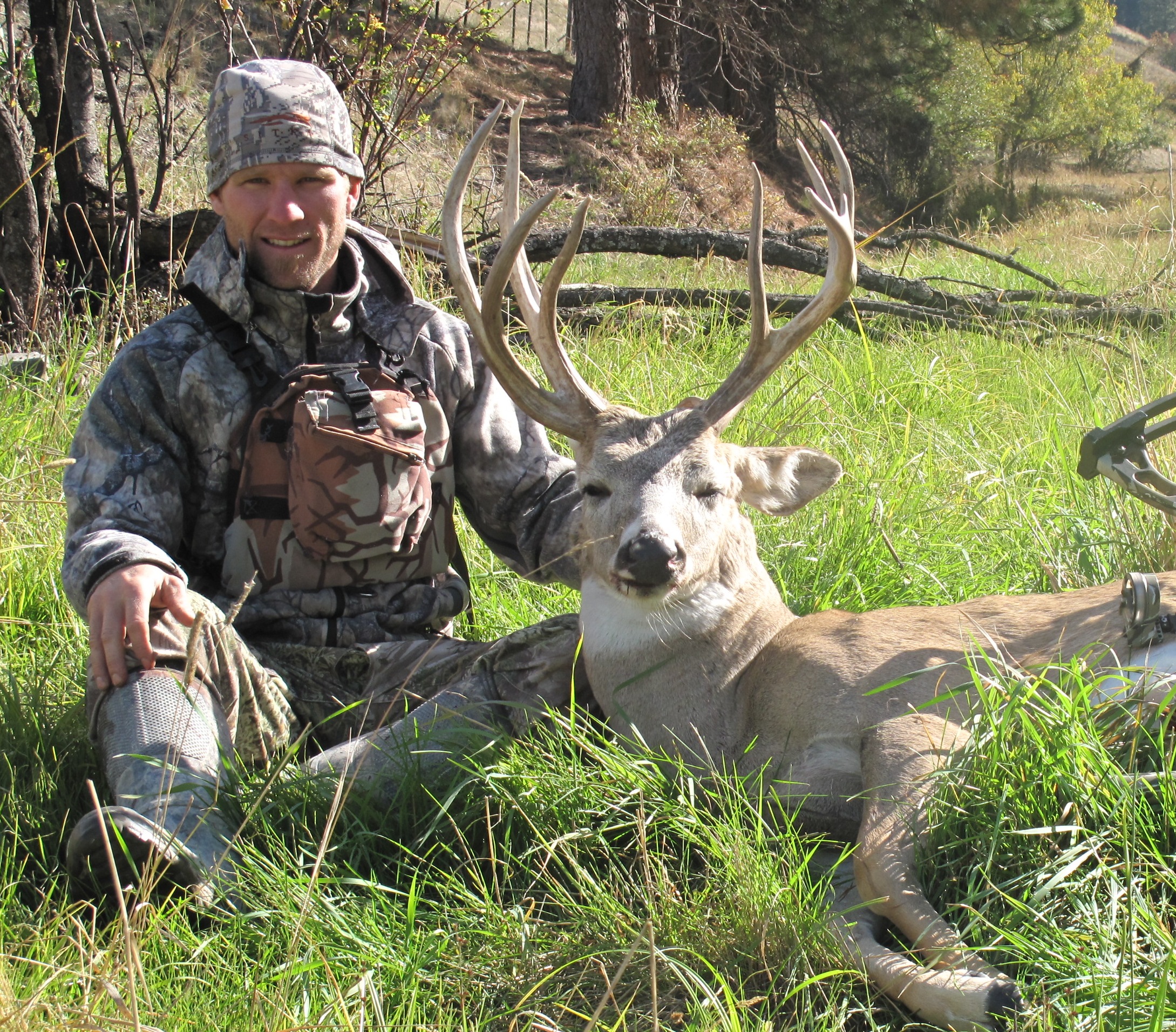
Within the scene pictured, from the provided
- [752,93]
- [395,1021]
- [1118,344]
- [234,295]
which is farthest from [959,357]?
[752,93]

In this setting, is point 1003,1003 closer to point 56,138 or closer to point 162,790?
point 162,790

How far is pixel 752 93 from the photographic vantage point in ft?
59.7

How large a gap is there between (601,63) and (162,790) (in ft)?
48.4

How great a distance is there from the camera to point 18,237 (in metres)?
5.75

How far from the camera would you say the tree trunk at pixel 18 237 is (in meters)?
5.51

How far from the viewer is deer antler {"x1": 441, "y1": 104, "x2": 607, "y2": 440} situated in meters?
3.16

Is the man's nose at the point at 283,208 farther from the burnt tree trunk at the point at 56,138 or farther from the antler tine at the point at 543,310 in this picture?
the burnt tree trunk at the point at 56,138

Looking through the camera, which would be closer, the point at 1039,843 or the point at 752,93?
the point at 1039,843

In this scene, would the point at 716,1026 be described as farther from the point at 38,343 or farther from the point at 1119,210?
the point at 1119,210

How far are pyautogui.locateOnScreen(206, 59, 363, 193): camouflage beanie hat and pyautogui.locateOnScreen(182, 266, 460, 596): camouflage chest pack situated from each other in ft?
1.36

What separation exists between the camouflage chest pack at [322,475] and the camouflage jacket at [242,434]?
1.8 inches

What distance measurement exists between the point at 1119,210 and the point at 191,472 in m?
15.7

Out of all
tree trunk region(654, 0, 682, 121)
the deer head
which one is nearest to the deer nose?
the deer head

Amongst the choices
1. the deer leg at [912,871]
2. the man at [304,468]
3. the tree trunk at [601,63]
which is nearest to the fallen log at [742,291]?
the man at [304,468]
